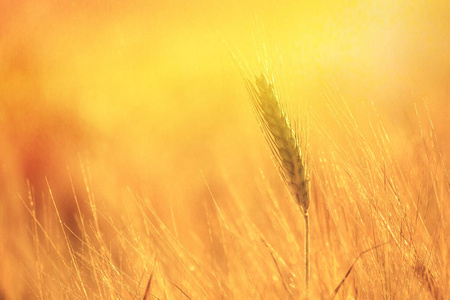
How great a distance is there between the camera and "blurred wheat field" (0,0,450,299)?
640 mm

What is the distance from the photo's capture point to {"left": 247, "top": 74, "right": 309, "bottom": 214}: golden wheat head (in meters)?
0.56

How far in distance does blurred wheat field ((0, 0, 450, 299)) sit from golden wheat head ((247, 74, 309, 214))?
6 centimetres

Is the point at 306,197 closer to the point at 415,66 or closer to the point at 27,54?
the point at 415,66

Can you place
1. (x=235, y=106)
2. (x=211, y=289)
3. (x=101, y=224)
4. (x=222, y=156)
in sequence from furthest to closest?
(x=235, y=106) < (x=222, y=156) < (x=101, y=224) < (x=211, y=289)

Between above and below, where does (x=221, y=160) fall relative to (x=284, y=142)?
below

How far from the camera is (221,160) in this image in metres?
1.44

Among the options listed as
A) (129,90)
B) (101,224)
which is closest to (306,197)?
(101,224)

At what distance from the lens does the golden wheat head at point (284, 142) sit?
56 centimetres

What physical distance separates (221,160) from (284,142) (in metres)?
0.89

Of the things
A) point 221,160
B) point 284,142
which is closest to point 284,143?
point 284,142

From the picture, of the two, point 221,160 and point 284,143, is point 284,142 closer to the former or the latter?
point 284,143

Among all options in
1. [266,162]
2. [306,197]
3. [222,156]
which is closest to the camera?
[306,197]

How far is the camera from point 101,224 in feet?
3.85

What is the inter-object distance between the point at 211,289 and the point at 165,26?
1.10 metres
